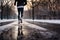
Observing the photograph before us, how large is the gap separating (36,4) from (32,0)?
2.55ft

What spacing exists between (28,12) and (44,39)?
1744 centimetres

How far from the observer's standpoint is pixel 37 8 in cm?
1702

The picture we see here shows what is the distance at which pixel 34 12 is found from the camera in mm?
17922

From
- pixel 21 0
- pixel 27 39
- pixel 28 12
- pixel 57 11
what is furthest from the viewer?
pixel 28 12

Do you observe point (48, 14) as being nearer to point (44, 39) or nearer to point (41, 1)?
point (41, 1)

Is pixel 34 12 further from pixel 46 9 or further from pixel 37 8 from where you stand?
pixel 46 9

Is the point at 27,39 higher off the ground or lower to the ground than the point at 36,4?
lower

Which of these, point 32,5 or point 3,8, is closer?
point 32,5

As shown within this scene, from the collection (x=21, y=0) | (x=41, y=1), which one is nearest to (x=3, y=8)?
(x=41, y=1)

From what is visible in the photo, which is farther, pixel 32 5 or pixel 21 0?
pixel 32 5

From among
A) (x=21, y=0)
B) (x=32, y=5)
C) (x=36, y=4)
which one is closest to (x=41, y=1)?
(x=36, y=4)

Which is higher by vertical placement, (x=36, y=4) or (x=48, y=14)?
(x=36, y=4)

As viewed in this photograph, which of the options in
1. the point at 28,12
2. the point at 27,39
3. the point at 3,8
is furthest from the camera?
the point at 28,12

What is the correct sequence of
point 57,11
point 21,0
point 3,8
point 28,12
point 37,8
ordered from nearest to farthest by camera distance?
point 21,0 → point 57,11 → point 37,8 → point 3,8 → point 28,12
